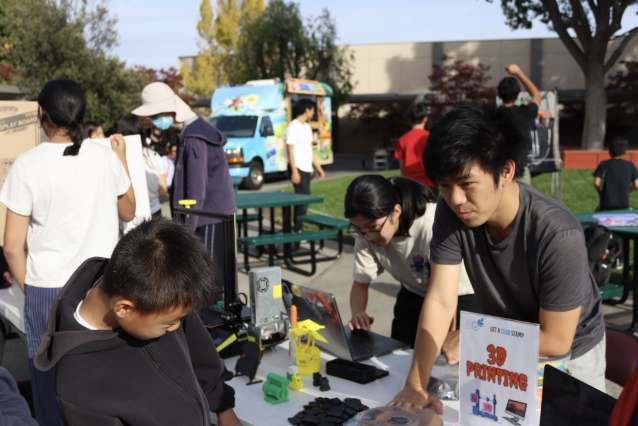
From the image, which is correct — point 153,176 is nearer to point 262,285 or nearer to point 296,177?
point 296,177

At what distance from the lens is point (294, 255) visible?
7.44 m

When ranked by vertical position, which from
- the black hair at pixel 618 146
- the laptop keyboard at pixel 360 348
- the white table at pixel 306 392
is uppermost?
the black hair at pixel 618 146

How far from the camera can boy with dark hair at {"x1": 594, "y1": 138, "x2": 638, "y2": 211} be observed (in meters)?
6.45

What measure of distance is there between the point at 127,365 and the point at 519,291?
1256 millimetres

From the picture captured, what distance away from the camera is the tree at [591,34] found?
14.1 m

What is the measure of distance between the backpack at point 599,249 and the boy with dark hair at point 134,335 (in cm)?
309

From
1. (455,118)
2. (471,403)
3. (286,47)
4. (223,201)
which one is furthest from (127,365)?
(286,47)

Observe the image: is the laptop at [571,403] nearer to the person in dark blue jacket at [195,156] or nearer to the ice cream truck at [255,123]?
Result: the person in dark blue jacket at [195,156]

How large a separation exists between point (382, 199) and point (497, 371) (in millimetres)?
1075

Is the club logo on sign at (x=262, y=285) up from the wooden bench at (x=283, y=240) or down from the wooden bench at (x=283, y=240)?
up

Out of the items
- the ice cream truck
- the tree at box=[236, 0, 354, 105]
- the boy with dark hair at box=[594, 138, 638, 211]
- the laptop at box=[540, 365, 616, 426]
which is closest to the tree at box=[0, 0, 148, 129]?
the ice cream truck

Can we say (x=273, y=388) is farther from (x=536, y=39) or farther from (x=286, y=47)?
(x=536, y=39)

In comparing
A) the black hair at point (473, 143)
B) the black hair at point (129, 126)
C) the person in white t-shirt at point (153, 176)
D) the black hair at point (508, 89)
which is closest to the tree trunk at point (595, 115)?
the black hair at point (508, 89)

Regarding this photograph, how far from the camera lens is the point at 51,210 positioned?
2.58 metres
